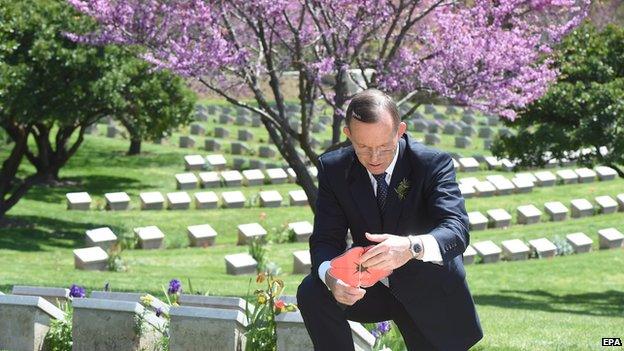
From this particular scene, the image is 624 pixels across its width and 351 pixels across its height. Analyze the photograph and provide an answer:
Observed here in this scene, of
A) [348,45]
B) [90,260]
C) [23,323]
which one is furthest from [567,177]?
[23,323]

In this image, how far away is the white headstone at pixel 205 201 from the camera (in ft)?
103

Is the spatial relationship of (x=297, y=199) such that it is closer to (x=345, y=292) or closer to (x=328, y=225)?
(x=328, y=225)

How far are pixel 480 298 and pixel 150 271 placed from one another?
21.1 feet

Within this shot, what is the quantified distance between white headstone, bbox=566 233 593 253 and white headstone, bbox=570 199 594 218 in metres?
4.23

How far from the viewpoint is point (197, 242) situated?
1071 inches

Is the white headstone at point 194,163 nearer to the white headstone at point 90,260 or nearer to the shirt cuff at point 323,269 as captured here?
the white headstone at point 90,260

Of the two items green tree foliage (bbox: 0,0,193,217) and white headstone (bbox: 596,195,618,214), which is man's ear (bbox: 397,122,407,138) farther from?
white headstone (bbox: 596,195,618,214)

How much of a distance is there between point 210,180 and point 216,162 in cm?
290

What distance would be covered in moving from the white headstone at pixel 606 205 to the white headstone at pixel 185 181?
11.4m

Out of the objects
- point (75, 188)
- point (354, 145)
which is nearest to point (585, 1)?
point (354, 145)

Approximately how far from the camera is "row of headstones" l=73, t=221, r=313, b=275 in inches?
924

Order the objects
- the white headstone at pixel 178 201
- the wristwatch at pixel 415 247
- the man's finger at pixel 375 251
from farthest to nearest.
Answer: the white headstone at pixel 178 201, the wristwatch at pixel 415 247, the man's finger at pixel 375 251

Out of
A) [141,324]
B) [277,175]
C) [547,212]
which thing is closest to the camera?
[141,324]

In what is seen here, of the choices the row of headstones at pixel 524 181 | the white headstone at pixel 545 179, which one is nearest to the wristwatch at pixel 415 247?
the row of headstones at pixel 524 181
